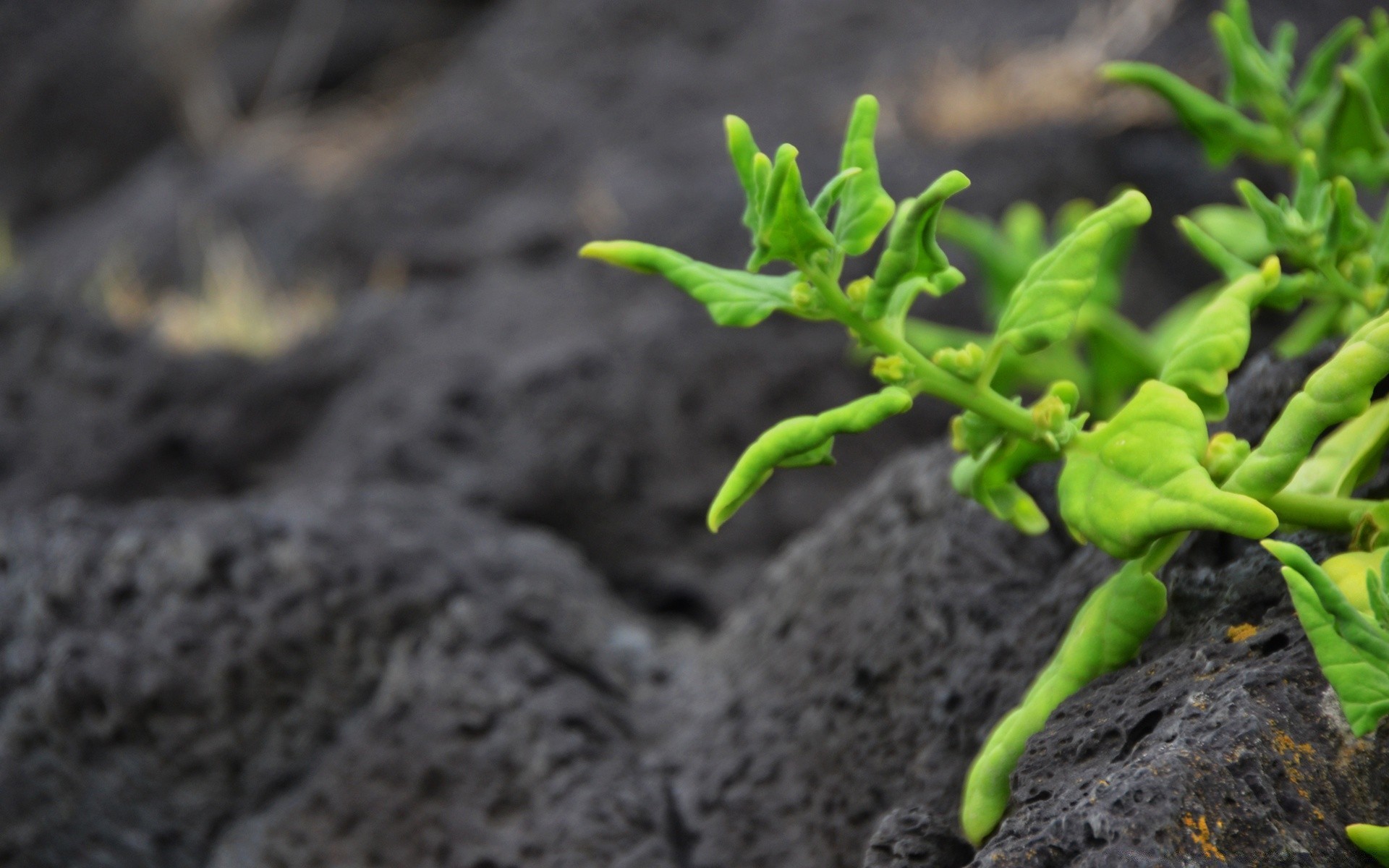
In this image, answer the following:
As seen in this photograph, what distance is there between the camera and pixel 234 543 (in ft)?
7.15

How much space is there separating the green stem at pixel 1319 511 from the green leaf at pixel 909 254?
1.43 ft

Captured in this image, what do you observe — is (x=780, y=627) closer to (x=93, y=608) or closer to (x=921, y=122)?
(x=93, y=608)

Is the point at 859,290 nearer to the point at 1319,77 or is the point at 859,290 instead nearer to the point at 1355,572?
the point at 1355,572

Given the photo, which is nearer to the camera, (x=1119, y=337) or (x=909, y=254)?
(x=909, y=254)

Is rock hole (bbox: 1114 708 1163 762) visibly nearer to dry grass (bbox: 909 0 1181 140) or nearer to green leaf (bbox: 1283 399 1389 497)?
green leaf (bbox: 1283 399 1389 497)

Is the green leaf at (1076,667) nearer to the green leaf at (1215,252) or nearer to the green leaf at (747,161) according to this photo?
the green leaf at (1215,252)

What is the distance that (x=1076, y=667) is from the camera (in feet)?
4.42

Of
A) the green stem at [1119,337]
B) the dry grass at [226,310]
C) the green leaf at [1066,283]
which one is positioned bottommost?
the dry grass at [226,310]

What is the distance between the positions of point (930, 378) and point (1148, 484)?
24 centimetres

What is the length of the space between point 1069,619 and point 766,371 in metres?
2.17

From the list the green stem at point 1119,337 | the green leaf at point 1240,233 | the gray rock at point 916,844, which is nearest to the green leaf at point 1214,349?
the gray rock at point 916,844

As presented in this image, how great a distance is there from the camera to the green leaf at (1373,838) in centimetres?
104

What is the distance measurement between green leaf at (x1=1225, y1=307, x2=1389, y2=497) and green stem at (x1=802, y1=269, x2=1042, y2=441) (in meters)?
0.22

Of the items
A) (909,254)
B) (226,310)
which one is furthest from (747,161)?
(226,310)
